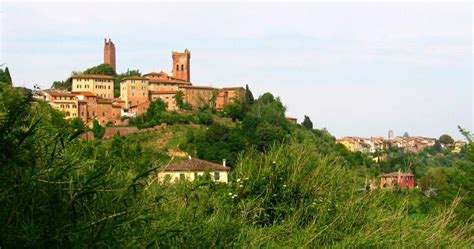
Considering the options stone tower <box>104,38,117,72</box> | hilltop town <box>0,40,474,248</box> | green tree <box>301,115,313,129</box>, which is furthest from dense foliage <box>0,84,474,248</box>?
stone tower <box>104,38,117,72</box>

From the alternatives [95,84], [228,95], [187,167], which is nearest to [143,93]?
[95,84]

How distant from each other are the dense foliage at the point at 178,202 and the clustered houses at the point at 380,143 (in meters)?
87.7

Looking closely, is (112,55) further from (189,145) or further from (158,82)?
(189,145)

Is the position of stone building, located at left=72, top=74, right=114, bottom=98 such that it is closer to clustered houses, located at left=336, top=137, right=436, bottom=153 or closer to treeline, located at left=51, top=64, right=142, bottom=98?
treeline, located at left=51, top=64, right=142, bottom=98

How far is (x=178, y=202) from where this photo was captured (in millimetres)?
7125

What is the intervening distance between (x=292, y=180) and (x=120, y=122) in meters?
66.8

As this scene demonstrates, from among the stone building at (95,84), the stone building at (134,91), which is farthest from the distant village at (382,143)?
the stone building at (95,84)

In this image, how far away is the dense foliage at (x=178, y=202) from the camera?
11.4 ft

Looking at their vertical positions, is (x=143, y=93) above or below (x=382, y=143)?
above

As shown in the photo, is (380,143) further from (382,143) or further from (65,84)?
(65,84)

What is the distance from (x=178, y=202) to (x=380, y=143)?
116 m

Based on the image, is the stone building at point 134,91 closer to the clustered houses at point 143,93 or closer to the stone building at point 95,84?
the clustered houses at point 143,93

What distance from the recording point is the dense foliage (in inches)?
137

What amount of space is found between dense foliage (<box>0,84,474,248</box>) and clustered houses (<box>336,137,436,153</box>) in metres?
87.7
